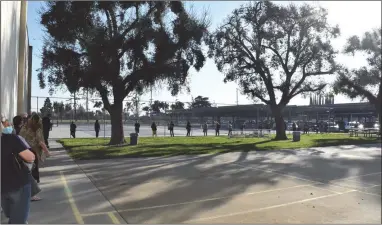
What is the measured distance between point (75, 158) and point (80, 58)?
6.58 metres

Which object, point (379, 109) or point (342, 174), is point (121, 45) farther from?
point (379, 109)

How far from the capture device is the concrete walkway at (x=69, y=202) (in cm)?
497

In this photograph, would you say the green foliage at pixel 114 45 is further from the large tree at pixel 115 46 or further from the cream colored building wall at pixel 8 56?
the cream colored building wall at pixel 8 56

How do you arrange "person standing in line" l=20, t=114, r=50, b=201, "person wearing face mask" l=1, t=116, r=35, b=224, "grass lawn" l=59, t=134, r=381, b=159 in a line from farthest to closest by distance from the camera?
"grass lawn" l=59, t=134, r=381, b=159, "person standing in line" l=20, t=114, r=50, b=201, "person wearing face mask" l=1, t=116, r=35, b=224

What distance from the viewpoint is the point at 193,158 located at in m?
12.1

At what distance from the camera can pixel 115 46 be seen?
1661 cm

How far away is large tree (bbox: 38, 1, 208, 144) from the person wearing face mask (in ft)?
42.8

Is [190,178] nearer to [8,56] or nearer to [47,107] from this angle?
[8,56]

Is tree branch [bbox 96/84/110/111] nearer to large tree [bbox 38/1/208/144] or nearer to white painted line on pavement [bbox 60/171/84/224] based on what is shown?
large tree [bbox 38/1/208/144]

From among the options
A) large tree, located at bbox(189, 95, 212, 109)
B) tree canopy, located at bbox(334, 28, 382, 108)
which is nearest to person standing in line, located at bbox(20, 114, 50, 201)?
tree canopy, located at bbox(334, 28, 382, 108)

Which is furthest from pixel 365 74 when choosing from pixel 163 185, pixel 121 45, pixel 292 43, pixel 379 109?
pixel 292 43

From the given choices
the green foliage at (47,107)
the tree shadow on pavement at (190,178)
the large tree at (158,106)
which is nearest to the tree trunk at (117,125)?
the tree shadow on pavement at (190,178)

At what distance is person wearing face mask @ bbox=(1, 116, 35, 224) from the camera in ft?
11.9

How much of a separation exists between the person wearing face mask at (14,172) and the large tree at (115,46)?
42.8 feet
